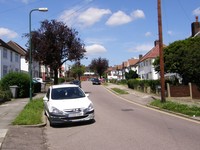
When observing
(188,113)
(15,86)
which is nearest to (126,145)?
(188,113)

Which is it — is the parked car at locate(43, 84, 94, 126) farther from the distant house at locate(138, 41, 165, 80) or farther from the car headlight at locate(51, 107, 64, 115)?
the distant house at locate(138, 41, 165, 80)

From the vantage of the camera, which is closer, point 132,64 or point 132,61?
point 132,64

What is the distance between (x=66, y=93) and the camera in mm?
14508

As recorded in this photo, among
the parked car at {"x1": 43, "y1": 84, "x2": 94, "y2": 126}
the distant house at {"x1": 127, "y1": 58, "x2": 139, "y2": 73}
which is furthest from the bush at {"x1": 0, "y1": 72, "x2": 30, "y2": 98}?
the distant house at {"x1": 127, "y1": 58, "x2": 139, "y2": 73}

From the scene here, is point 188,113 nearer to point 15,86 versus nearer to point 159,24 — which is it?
point 159,24

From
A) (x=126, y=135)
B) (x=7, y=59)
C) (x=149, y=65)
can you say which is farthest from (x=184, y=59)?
(x=149, y=65)

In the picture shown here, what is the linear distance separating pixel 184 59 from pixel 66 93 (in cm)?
1823

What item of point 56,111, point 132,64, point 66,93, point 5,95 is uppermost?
point 132,64

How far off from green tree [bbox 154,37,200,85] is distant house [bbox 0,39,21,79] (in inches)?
987

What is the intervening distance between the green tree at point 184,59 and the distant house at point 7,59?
987 inches

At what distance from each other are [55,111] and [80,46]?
28996 millimetres

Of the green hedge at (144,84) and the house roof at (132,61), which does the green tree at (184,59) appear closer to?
the green hedge at (144,84)

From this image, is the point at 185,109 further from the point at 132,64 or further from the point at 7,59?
the point at 132,64

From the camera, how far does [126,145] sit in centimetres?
881
